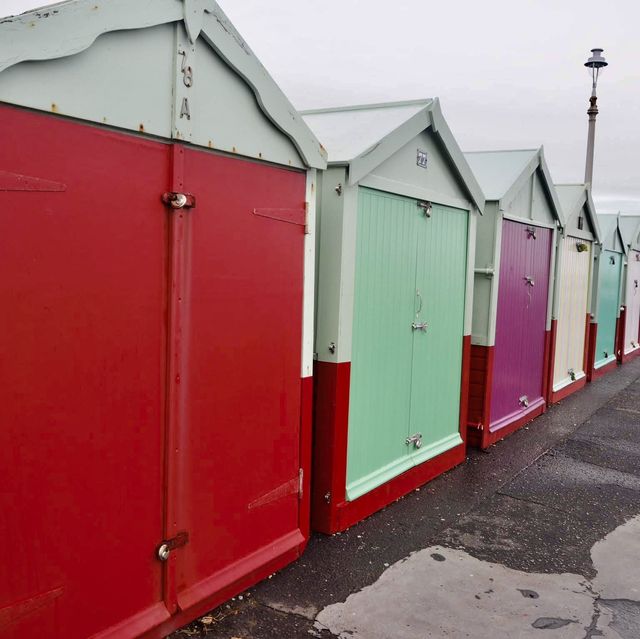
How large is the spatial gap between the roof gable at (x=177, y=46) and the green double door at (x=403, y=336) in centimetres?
113

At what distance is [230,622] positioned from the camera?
3654mm

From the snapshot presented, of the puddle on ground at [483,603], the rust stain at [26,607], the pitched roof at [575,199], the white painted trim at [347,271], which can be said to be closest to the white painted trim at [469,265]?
the white painted trim at [347,271]

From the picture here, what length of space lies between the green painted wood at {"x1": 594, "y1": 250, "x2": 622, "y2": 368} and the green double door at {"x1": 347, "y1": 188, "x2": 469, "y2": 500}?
6.63 m

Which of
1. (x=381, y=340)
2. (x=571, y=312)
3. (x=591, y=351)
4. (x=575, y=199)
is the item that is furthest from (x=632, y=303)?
(x=381, y=340)

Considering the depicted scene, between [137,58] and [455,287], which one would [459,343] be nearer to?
[455,287]

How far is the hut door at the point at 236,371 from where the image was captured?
346cm

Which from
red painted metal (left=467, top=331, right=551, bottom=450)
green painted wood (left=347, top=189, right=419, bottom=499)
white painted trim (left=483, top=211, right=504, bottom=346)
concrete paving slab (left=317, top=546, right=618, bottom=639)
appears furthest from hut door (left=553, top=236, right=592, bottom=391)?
concrete paving slab (left=317, top=546, right=618, bottom=639)

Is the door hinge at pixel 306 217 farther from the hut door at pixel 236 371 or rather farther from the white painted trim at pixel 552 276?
the white painted trim at pixel 552 276

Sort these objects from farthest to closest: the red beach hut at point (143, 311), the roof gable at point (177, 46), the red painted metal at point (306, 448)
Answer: the red painted metal at point (306, 448) < the red beach hut at point (143, 311) < the roof gable at point (177, 46)

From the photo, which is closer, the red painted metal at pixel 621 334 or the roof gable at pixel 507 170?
the roof gable at pixel 507 170

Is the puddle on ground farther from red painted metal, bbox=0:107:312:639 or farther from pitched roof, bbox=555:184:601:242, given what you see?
pitched roof, bbox=555:184:601:242

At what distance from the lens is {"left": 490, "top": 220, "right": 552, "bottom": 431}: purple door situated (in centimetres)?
757

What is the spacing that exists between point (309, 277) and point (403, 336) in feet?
4.87

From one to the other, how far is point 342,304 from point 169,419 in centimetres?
167
